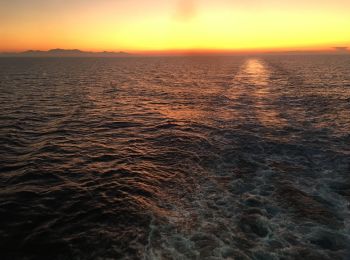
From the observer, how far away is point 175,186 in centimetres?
1557

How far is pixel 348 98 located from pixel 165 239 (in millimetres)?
37926

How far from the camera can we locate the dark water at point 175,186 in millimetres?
10859

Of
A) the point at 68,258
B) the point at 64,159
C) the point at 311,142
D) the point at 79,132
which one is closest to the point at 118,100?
the point at 79,132

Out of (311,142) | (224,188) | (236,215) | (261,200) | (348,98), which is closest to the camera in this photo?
(236,215)

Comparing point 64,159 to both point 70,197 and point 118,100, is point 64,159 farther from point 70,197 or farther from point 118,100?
point 118,100

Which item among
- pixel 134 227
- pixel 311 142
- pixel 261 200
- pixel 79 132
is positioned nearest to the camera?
pixel 134 227

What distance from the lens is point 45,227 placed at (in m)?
12.0

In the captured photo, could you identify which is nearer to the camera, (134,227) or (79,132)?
(134,227)

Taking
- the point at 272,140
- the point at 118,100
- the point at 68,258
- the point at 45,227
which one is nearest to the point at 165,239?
the point at 68,258

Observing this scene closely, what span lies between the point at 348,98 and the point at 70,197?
1508 inches

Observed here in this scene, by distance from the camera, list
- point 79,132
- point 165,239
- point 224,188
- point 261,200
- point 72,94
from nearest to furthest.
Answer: point 165,239, point 261,200, point 224,188, point 79,132, point 72,94

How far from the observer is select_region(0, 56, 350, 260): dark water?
Result: 35.6ft

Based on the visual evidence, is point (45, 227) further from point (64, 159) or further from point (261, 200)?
point (261, 200)

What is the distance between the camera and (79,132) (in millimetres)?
25250
